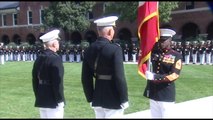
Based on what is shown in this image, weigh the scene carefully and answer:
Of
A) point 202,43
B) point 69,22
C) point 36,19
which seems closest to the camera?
point 202,43

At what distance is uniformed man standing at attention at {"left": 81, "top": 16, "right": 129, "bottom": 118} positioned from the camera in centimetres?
493

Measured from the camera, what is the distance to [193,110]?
8.97m

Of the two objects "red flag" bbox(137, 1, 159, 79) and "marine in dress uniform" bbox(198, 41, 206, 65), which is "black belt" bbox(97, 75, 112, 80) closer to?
"red flag" bbox(137, 1, 159, 79)

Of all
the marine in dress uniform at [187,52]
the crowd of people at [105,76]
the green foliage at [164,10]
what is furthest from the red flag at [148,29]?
the green foliage at [164,10]

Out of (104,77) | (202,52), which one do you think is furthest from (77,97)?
(202,52)

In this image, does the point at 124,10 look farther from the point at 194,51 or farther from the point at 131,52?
the point at 194,51

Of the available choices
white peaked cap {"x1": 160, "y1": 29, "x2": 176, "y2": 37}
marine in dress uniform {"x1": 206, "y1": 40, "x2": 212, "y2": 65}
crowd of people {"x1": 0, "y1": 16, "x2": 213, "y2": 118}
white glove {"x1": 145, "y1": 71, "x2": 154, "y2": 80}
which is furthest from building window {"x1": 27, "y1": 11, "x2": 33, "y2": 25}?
white glove {"x1": 145, "y1": 71, "x2": 154, "y2": 80}

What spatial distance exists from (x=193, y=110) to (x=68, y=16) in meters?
34.0

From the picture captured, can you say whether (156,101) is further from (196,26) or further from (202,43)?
(196,26)

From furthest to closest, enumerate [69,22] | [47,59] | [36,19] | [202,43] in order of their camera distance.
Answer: [36,19] → [69,22] → [202,43] → [47,59]

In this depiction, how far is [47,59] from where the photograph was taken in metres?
5.64

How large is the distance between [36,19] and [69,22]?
39.6 feet

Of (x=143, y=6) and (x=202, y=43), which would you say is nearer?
(x=143, y=6)

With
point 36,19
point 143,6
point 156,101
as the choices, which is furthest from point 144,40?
point 36,19
